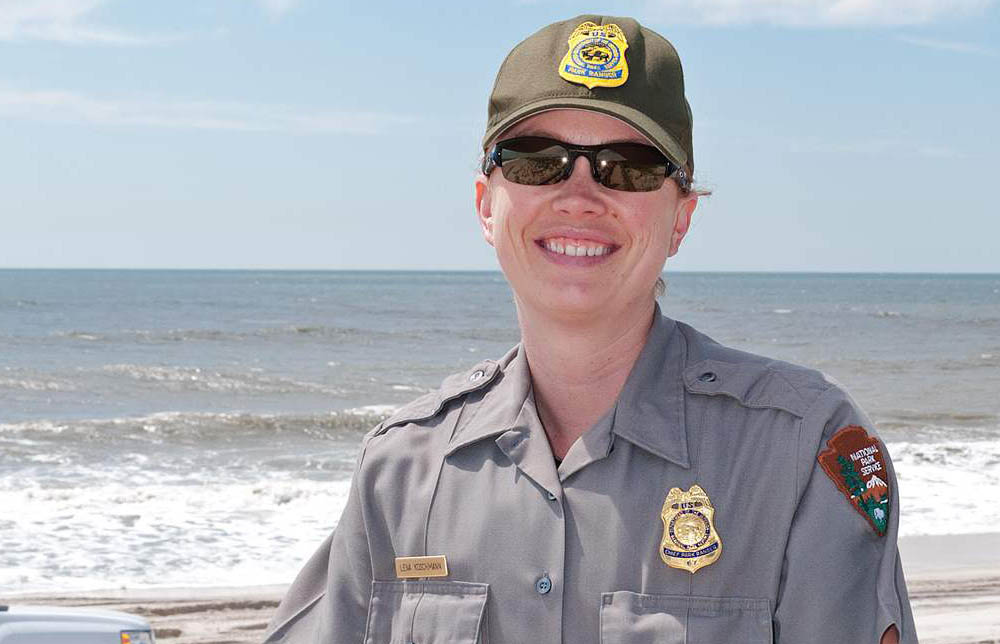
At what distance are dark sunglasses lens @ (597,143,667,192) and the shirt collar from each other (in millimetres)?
214

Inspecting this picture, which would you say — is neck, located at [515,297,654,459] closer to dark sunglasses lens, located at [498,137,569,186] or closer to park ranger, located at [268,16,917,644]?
park ranger, located at [268,16,917,644]

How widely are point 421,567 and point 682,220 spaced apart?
2.32 ft

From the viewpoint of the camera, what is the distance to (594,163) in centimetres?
171

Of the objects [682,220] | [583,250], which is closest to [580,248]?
[583,250]

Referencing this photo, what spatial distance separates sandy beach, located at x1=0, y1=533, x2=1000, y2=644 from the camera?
18.4 ft

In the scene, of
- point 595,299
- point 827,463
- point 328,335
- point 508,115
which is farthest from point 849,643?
point 328,335

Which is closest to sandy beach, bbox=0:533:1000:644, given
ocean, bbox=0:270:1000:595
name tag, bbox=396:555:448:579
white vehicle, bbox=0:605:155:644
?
ocean, bbox=0:270:1000:595

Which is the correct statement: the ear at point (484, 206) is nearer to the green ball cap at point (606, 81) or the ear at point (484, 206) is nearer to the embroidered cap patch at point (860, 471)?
the green ball cap at point (606, 81)

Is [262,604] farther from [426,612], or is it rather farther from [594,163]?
[594,163]

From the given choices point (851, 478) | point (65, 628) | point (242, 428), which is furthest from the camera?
point (242, 428)

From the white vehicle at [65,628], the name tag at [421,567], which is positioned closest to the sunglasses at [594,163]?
the name tag at [421,567]

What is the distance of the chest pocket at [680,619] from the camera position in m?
1.55

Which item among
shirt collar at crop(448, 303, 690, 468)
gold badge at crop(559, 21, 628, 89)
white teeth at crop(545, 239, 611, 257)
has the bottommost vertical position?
shirt collar at crop(448, 303, 690, 468)

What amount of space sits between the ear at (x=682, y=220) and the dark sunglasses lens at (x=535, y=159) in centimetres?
22
